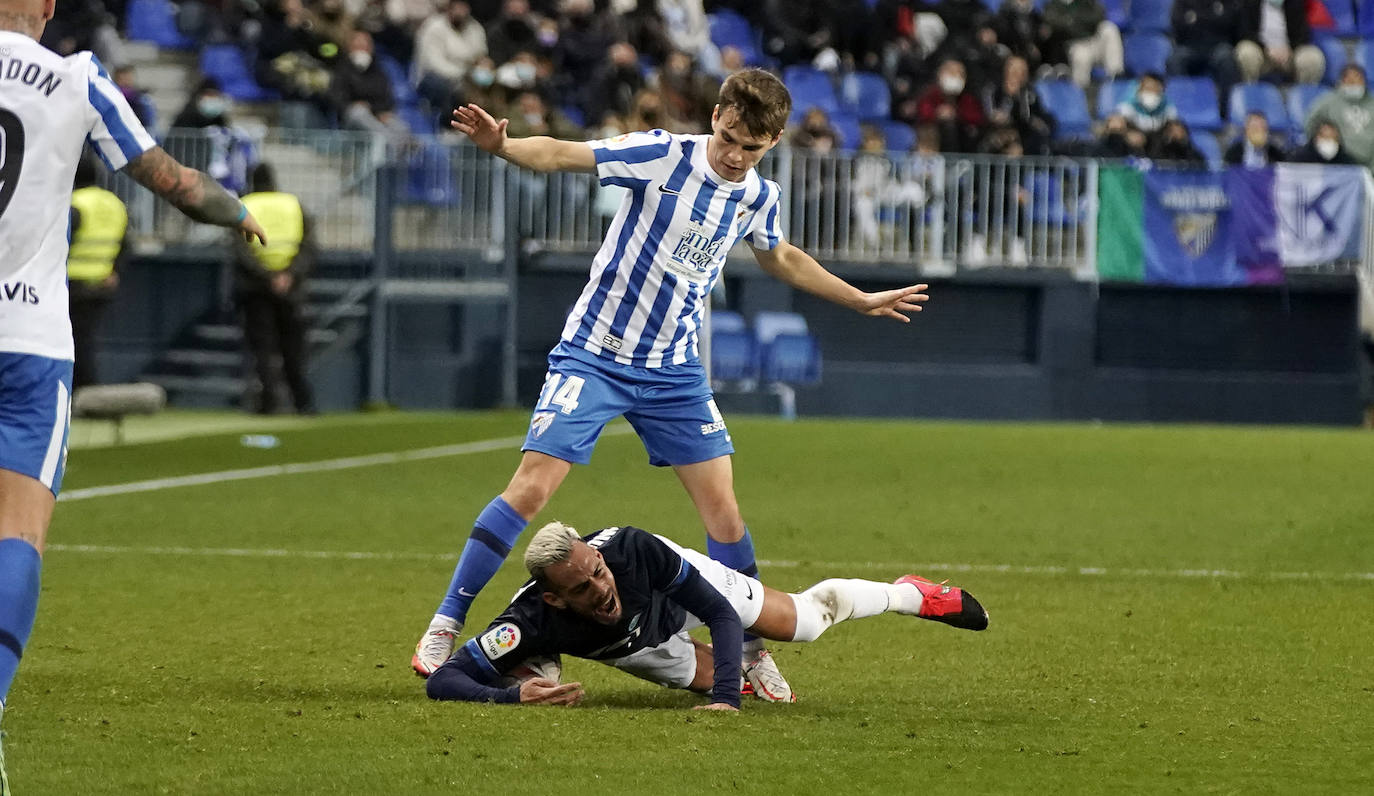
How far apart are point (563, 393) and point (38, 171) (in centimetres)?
252

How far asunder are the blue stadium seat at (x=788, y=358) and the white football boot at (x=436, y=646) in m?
15.2

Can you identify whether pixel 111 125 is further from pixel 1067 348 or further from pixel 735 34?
pixel 735 34

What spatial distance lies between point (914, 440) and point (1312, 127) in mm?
7397

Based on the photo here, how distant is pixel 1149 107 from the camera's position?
23250 millimetres

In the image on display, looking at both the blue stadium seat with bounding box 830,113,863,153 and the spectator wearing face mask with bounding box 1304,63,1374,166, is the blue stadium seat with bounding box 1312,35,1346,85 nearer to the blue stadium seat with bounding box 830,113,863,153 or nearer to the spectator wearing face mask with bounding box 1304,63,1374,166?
the spectator wearing face mask with bounding box 1304,63,1374,166

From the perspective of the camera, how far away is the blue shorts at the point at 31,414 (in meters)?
4.75

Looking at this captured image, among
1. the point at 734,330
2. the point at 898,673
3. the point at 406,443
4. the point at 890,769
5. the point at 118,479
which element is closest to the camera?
the point at 890,769

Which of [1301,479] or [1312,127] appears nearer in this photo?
[1301,479]

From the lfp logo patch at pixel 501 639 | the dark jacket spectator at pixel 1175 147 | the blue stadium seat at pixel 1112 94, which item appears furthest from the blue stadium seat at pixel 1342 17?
the lfp logo patch at pixel 501 639

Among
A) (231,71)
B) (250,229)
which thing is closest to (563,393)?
(250,229)

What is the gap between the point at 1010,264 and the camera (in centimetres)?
2267

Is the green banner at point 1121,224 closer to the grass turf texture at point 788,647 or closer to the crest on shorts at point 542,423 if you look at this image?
the grass turf texture at point 788,647

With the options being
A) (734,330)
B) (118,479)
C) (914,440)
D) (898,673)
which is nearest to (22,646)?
(898,673)

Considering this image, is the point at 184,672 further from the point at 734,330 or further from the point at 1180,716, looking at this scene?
the point at 734,330
